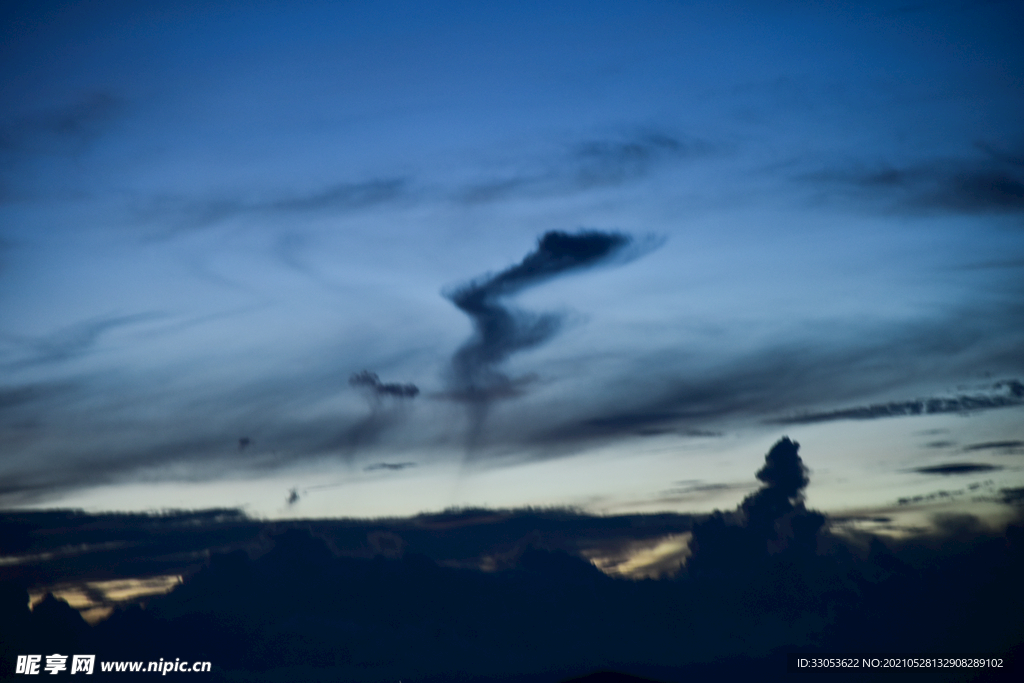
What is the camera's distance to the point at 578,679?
12625 cm

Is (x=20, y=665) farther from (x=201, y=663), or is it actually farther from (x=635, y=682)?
(x=635, y=682)

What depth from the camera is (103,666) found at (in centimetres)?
11888

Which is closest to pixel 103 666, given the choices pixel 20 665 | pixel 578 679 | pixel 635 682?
pixel 20 665

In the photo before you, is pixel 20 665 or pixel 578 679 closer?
pixel 20 665

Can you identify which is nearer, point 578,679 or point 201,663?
point 201,663

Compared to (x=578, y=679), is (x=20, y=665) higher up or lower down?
higher up

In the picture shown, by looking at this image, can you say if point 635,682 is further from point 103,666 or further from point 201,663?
point 103,666

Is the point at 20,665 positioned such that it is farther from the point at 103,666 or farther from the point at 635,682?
the point at 635,682

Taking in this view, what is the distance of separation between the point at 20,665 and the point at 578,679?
75867 mm

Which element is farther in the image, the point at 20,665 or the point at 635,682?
the point at 635,682

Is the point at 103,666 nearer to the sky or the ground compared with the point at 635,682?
nearer to the sky

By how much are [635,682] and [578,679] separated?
8.46 m

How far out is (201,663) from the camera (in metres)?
117

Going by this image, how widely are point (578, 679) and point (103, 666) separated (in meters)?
67.4
